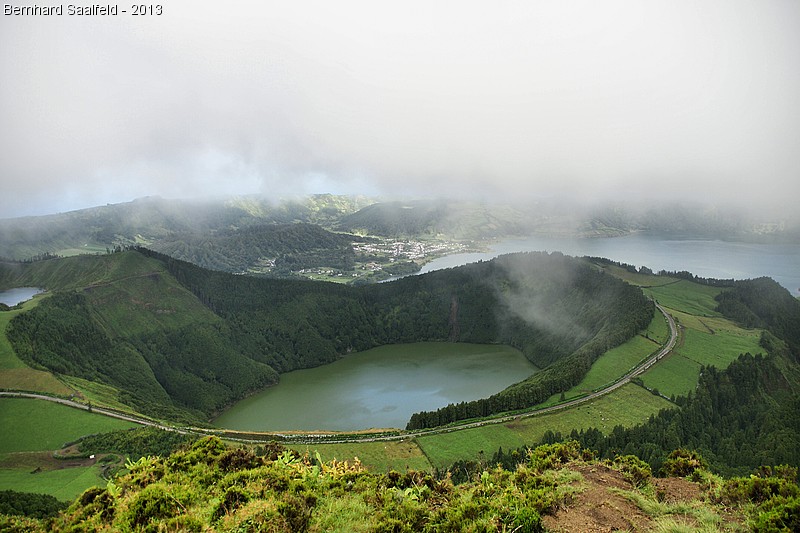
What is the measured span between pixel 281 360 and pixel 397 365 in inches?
1334

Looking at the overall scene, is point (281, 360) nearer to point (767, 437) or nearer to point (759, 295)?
point (767, 437)

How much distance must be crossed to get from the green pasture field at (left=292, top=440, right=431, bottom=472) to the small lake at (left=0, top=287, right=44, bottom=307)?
123 metres

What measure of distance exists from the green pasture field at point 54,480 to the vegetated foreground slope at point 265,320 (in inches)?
1044

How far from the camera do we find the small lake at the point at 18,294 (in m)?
128

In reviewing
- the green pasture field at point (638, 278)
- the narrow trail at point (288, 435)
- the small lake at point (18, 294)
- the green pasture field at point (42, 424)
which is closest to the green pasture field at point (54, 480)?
the green pasture field at point (42, 424)

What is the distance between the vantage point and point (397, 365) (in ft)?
385

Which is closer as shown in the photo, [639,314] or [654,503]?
[654,503]

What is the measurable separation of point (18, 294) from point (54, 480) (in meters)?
125

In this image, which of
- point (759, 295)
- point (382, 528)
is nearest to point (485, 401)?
point (382, 528)

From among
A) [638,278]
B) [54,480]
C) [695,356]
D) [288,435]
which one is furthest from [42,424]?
[638,278]

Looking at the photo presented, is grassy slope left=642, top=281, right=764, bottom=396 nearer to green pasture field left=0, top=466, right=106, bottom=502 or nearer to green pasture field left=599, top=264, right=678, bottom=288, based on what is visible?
green pasture field left=599, top=264, right=678, bottom=288

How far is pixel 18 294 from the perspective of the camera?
136 metres

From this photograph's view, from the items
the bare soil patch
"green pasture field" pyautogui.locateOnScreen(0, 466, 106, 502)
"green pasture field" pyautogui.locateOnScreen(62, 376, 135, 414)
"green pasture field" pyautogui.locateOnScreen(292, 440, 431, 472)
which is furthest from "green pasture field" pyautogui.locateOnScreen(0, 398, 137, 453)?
the bare soil patch

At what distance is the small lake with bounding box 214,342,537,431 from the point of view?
269 feet
